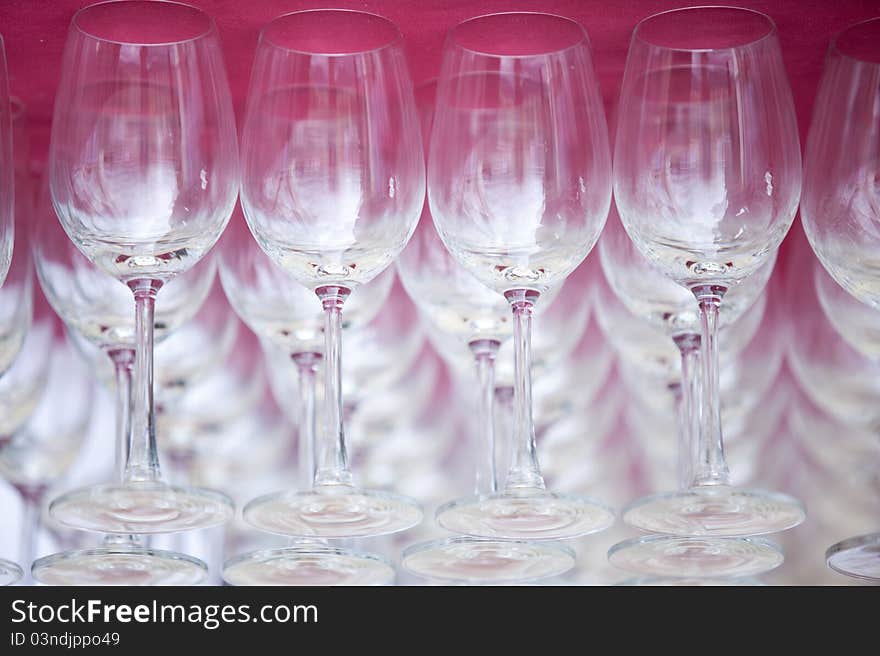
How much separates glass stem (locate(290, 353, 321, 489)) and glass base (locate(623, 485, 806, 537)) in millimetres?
310

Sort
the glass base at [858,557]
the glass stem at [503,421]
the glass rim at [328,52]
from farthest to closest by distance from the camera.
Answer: the glass stem at [503,421] < the glass rim at [328,52] < the glass base at [858,557]

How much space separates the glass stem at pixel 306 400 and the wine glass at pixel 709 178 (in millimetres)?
309

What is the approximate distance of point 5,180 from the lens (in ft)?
3.24

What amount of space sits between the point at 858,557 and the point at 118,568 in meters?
0.47

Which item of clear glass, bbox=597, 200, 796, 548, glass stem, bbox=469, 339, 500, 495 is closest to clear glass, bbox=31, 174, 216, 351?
glass stem, bbox=469, 339, 500, 495

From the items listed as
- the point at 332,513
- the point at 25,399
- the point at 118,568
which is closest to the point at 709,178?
the point at 332,513

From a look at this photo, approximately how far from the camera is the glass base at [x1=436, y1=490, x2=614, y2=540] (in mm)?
919

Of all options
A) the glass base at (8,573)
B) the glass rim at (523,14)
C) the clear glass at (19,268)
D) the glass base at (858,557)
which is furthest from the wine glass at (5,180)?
the glass base at (858,557)

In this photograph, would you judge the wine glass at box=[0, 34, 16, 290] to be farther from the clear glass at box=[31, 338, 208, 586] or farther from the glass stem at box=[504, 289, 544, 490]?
the glass stem at box=[504, 289, 544, 490]

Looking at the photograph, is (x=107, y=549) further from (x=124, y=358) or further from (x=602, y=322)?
(x=602, y=322)

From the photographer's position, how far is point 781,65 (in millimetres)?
1009

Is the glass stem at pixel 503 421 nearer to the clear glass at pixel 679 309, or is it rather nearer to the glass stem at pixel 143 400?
the clear glass at pixel 679 309

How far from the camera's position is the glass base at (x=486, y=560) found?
0.94 m
